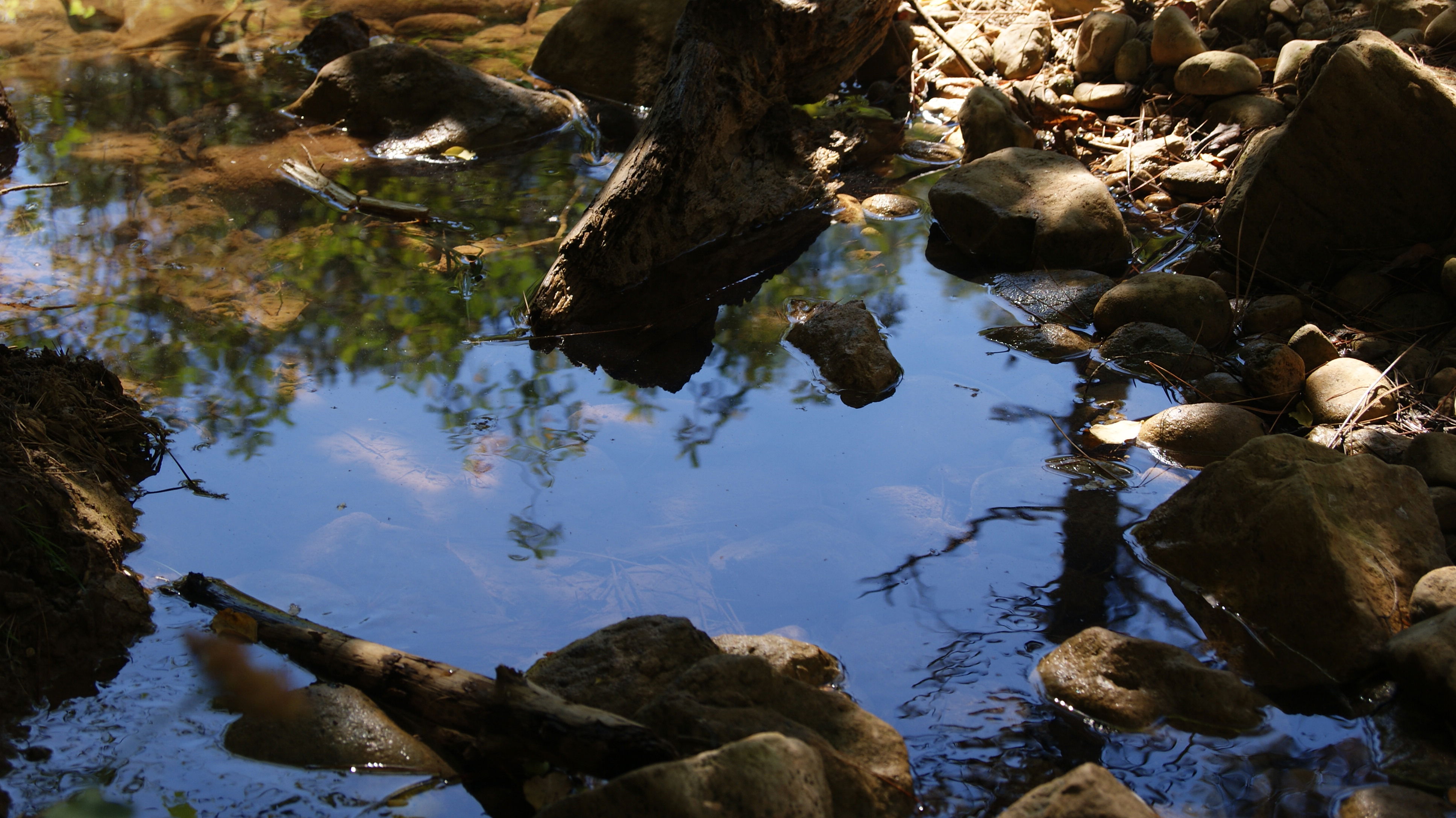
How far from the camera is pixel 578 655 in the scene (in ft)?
8.89

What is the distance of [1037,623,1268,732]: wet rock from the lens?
2.64m

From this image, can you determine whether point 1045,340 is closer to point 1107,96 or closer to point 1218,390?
point 1218,390

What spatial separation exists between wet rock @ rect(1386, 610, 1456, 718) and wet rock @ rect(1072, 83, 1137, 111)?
190 inches

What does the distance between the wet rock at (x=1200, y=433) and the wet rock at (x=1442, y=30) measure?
9.92ft

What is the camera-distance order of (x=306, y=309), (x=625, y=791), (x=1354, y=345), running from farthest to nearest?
1. (x=306, y=309)
2. (x=1354, y=345)
3. (x=625, y=791)

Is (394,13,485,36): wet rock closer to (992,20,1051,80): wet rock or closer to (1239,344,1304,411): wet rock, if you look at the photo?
(992,20,1051,80): wet rock

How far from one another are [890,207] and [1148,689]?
3.96 meters

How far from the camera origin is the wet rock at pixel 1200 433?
3752mm

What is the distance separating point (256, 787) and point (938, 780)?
1.72m

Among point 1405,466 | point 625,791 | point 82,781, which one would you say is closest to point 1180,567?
point 1405,466

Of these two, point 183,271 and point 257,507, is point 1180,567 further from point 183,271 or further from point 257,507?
point 183,271

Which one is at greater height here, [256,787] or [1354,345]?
[1354,345]

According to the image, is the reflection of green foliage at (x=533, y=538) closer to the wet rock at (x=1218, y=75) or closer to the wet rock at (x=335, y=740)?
the wet rock at (x=335, y=740)

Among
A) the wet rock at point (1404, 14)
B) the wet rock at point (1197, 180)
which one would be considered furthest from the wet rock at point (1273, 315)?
the wet rock at point (1404, 14)
